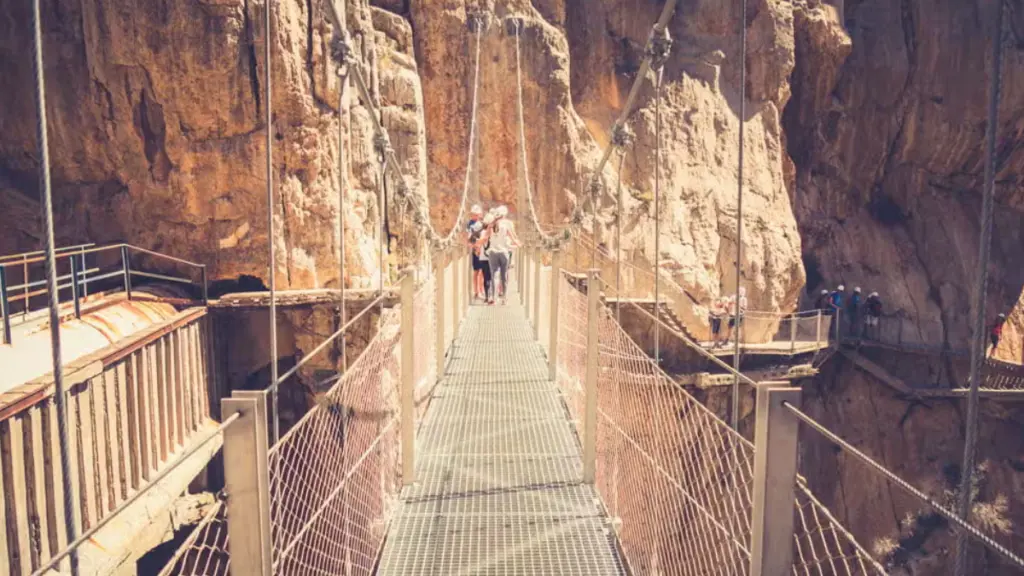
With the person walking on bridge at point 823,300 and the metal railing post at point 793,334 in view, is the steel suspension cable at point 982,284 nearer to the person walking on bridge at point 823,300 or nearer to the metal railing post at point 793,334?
the metal railing post at point 793,334

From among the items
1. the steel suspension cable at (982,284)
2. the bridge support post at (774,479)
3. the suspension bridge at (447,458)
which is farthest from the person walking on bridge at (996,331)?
the steel suspension cable at (982,284)

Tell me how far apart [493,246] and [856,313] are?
8.95m

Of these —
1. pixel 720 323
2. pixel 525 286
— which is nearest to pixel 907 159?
pixel 720 323

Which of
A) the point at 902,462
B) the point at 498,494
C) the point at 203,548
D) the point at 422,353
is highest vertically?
the point at 422,353

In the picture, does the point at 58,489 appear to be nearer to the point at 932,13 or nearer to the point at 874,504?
the point at 874,504

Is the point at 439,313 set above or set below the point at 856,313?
above

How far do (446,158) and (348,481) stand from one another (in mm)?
11527

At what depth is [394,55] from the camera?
11961 mm

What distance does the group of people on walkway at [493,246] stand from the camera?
7.68 meters

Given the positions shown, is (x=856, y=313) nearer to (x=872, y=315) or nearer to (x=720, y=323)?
Result: (x=872, y=315)

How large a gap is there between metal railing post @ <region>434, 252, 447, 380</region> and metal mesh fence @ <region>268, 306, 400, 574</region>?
2000 mm

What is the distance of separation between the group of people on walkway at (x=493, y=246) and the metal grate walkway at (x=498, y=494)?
281 centimetres

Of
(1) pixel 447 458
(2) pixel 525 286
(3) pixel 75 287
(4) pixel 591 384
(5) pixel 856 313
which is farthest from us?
(5) pixel 856 313

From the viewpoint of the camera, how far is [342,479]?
7.89ft
